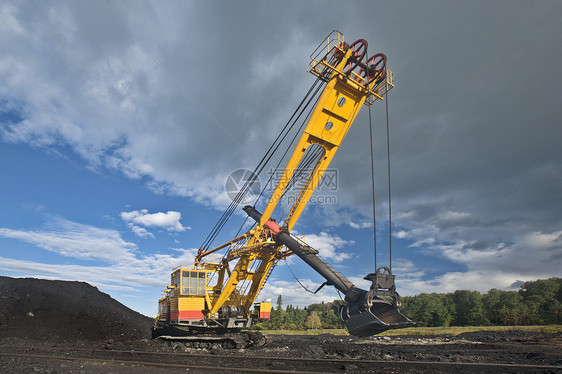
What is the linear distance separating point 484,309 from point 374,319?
45547mm

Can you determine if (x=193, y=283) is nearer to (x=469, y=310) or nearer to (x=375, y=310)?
(x=375, y=310)

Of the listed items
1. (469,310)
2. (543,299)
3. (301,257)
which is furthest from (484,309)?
(301,257)

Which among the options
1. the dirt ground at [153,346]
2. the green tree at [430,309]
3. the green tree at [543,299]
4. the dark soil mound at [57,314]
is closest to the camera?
the dirt ground at [153,346]

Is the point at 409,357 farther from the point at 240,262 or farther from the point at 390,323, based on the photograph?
the point at 240,262

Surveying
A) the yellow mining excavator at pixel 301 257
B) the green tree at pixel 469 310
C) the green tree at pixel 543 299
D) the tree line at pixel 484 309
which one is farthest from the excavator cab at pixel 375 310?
the green tree at pixel 469 310

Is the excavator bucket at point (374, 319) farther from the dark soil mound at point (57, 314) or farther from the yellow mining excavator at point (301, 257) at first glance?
the dark soil mound at point (57, 314)

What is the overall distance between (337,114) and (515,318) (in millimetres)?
39605

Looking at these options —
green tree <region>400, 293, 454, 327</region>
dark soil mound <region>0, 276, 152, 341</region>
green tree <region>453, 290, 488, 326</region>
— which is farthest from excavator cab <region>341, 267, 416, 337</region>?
green tree <region>453, 290, 488, 326</region>

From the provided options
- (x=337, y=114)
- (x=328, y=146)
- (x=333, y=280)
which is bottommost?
(x=333, y=280)

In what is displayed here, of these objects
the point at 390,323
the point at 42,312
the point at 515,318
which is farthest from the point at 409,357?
the point at 515,318

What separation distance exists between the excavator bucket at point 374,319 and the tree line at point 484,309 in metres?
28.3

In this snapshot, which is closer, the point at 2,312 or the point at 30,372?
the point at 30,372

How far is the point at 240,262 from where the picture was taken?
1459 centimetres

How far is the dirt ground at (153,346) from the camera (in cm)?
857
